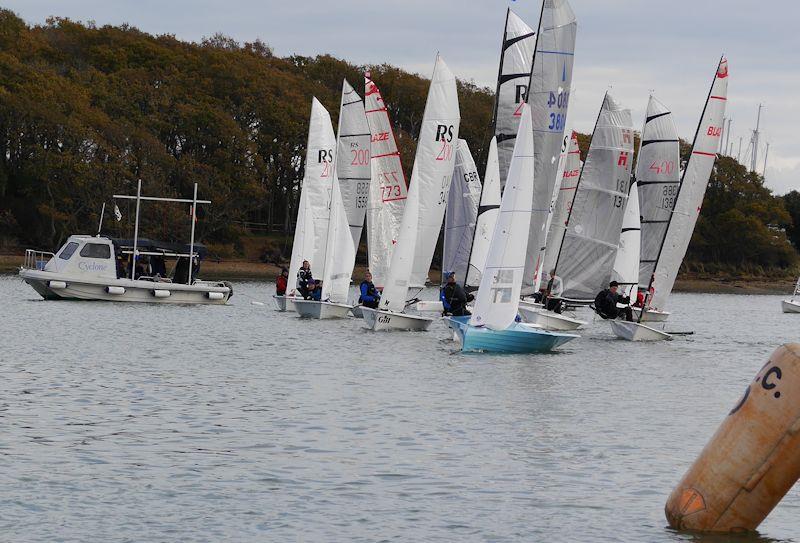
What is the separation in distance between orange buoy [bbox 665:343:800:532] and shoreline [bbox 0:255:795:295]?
6056 cm

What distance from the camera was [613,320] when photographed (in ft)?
118

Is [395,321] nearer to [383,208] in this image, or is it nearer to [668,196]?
[383,208]

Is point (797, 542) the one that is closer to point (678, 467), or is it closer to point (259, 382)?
point (678, 467)

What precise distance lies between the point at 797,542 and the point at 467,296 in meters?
21.2

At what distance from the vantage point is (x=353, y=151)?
4178 centimetres

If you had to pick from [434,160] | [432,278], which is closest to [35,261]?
[434,160]

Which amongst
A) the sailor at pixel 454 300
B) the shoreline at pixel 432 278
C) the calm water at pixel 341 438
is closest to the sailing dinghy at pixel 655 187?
the calm water at pixel 341 438

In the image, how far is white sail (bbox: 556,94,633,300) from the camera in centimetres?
4006

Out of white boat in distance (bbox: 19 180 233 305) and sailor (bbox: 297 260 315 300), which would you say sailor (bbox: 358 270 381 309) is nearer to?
sailor (bbox: 297 260 315 300)

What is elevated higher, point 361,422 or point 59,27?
point 59,27

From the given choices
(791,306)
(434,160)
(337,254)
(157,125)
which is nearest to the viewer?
(434,160)

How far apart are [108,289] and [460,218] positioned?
1134cm

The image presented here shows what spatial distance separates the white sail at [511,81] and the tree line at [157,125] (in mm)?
38157

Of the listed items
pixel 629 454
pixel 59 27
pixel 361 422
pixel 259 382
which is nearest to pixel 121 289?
pixel 259 382
